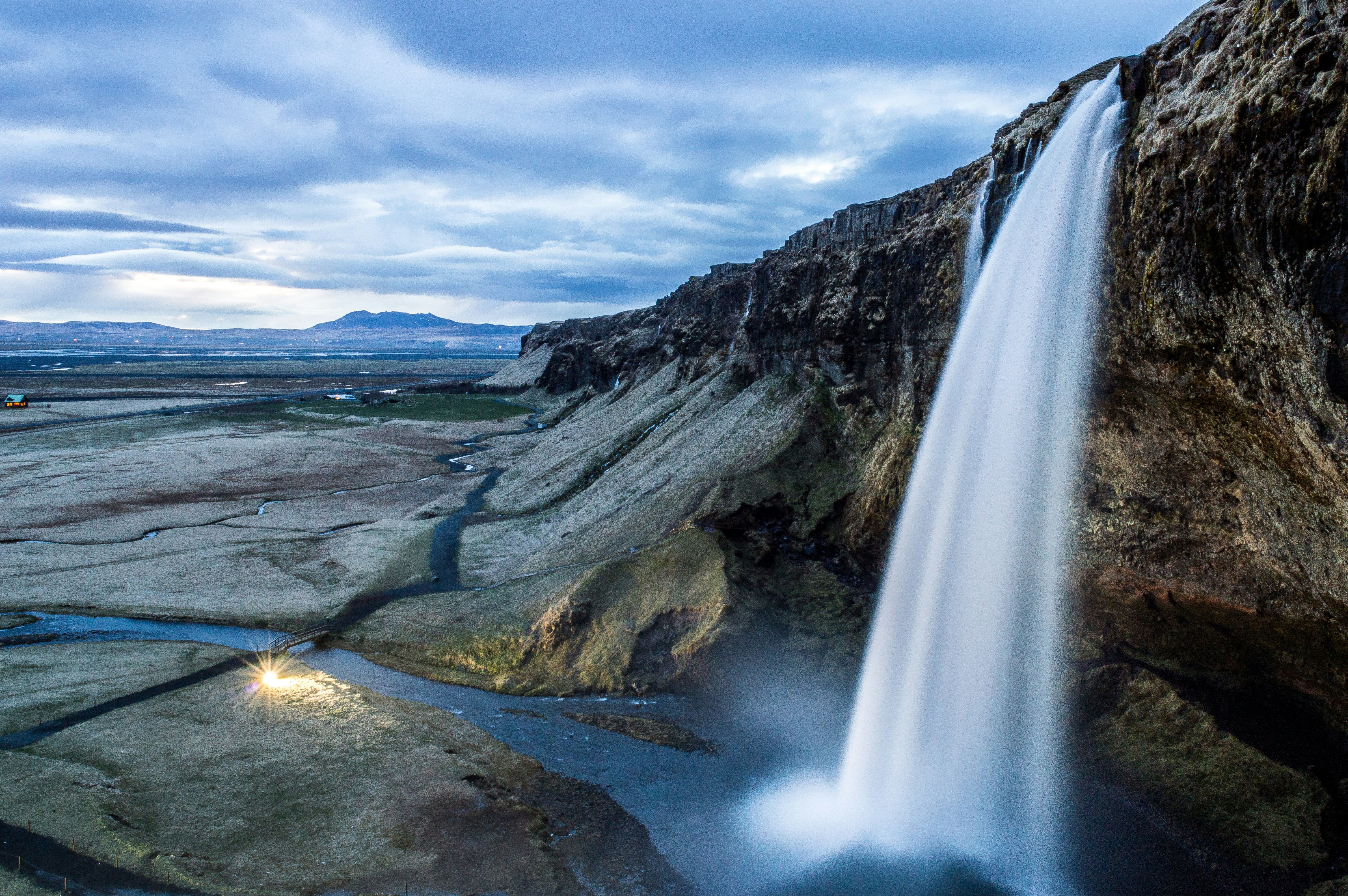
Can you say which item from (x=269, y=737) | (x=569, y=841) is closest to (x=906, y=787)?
(x=569, y=841)

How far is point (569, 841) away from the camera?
15.3 m

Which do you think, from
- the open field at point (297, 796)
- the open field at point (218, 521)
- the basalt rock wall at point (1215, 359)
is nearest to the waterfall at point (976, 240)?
the basalt rock wall at point (1215, 359)

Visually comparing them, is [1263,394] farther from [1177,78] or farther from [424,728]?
[424,728]

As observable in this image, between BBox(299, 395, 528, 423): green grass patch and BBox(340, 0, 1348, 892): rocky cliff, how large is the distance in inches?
2850

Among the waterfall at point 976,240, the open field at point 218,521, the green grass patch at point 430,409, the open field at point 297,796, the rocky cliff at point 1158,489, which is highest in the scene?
the waterfall at point 976,240

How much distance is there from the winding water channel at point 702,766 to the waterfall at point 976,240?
522 inches

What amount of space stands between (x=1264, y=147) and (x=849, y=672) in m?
16.0

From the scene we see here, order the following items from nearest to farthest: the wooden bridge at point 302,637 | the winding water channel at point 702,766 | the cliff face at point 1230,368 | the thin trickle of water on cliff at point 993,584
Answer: the cliff face at point 1230,368
the winding water channel at point 702,766
the thin trickle of water on cliff at point 993,584
the wooden bridge at point 302,637

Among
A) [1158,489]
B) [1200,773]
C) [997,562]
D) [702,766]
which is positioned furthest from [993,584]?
[702,766]

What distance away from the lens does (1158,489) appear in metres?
18.5

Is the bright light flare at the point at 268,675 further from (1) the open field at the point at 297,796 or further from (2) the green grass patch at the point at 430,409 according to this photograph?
(2) the green grass patch at the point at 430,409

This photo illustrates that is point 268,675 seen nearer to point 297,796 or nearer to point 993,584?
point 297,796

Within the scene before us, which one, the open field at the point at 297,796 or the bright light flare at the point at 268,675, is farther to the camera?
the bright light flare at the point at 268,675

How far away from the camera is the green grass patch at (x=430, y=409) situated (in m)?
105
